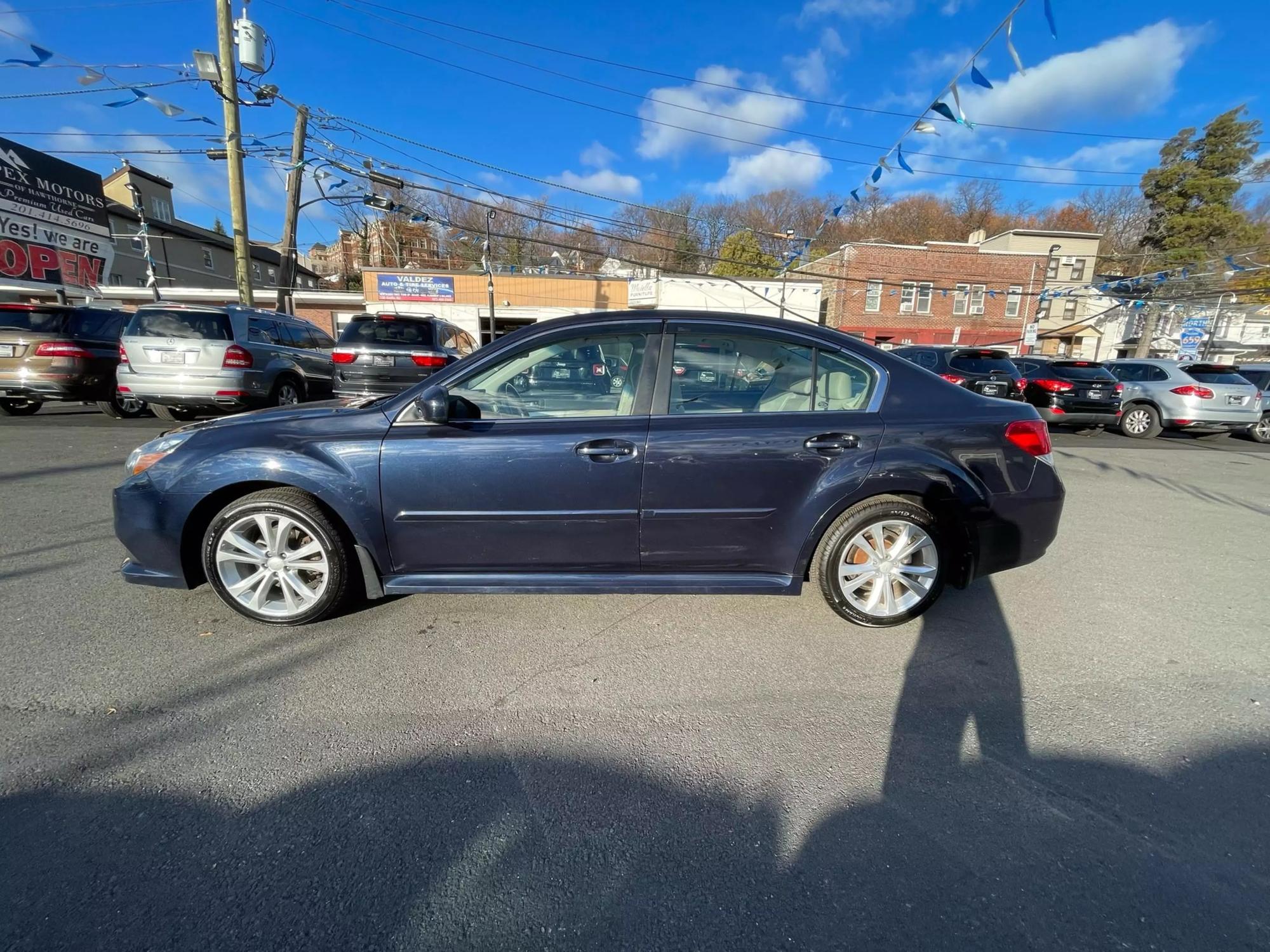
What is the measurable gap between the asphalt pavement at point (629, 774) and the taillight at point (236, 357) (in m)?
4.98

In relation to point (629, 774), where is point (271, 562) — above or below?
above

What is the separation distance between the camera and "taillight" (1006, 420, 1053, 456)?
3.02 m

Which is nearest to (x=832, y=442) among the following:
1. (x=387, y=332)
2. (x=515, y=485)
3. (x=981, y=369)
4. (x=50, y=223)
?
(x=515, y=485)

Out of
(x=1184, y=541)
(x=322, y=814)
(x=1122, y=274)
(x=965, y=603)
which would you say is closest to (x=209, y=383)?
(x=322, y=814)

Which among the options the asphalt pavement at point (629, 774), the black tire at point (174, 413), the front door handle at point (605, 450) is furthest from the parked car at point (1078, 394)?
the black tire at point (174, 413)

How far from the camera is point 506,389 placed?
118 inches

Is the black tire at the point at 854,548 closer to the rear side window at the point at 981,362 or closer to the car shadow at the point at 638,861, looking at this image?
the car shadow at the point at 638,861

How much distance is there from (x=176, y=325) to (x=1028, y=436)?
31.8 ft

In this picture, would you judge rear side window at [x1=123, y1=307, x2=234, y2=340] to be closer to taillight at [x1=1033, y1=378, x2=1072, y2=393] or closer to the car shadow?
the car shadow

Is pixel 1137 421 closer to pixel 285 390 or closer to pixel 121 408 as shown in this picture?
pixel 285 390

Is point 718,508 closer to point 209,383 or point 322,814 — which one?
point 322,814

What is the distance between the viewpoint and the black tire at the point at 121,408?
9109 millimetres

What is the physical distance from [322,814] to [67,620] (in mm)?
2349

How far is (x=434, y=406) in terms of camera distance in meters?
2.68
